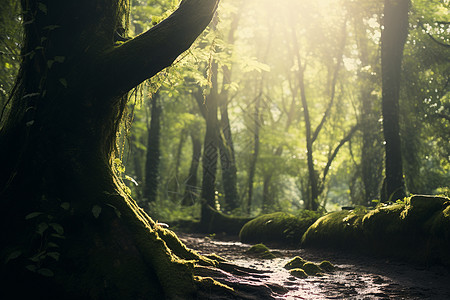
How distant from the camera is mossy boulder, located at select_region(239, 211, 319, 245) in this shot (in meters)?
11.4

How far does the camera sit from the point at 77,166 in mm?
4402

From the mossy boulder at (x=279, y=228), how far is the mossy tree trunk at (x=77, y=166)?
23.2ft

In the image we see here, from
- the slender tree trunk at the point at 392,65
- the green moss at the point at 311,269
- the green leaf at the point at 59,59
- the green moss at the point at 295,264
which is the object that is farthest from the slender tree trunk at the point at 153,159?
the green leaf at the point at 59,59

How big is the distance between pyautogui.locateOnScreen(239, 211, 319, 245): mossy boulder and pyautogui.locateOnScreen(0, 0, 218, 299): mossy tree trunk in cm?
708

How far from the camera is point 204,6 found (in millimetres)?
4410

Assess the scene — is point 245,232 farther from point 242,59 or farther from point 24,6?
point 24,6

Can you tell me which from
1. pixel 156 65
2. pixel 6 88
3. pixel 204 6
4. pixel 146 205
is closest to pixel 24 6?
pixel 156 65

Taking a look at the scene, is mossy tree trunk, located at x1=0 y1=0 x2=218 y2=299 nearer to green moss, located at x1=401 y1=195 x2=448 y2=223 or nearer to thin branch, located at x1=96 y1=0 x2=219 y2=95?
thin branch, located at x1=96 y1=0 x2=219 y2=95

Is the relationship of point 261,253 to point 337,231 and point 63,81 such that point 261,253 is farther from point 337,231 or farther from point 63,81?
point 63,81

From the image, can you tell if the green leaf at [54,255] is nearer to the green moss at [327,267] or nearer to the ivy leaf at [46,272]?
the ivy leaf at [46,272]

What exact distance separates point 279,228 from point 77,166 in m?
8.60

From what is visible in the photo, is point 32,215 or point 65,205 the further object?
point 65,205

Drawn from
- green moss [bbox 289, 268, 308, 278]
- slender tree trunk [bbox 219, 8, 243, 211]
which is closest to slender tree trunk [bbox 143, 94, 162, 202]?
slender tree trunk [bbox 219, 8, 243, 211]

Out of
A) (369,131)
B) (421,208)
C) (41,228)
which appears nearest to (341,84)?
(369,131)
